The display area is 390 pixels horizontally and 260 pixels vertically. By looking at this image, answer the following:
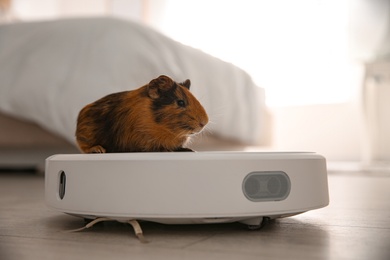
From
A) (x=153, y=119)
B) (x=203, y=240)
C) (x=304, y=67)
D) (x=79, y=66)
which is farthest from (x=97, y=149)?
(x=304, y=67)

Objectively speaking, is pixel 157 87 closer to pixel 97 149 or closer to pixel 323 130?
pixel 97 149

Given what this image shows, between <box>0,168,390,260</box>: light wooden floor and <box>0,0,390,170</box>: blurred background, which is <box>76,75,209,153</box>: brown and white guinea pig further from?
<box>0,0,390,170</box>: blurred background

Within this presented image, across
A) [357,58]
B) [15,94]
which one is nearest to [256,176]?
[15,94]

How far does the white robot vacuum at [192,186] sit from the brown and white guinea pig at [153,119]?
0.06m

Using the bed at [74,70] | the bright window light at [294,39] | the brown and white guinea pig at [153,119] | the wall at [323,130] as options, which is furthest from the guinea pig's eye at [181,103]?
the wall at [323,130]

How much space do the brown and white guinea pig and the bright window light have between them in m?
2.92

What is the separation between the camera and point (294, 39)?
3.87 m

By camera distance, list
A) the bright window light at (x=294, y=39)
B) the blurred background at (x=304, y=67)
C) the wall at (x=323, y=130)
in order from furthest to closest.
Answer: the wall at (x=323, y=130), the bright window light at (x=294, y=39), the blurred background at (x=304, y=67)

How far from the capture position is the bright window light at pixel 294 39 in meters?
3.73

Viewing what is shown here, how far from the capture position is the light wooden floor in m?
0.55

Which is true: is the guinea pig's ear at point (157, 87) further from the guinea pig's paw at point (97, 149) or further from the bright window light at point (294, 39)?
the bright window light at point (294, 39)

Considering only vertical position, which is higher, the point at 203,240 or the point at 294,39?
the point at 294,39

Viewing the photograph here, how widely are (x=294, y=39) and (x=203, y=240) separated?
3.46 m

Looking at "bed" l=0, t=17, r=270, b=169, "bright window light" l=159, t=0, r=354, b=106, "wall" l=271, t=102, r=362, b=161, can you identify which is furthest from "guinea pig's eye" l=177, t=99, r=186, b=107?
"wall" l=271, t=102, r=362, b=161
